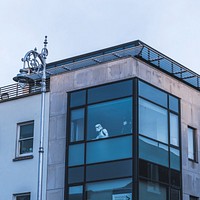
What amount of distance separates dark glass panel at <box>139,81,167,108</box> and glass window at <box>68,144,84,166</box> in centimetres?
322

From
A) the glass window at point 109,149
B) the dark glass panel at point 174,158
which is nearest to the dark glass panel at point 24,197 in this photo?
the glass window at point 109,149

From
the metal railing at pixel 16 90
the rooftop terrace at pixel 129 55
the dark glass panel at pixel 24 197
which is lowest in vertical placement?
the dark glass panel at pixel 24 197

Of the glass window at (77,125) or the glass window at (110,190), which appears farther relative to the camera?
the glass window at (77,125)

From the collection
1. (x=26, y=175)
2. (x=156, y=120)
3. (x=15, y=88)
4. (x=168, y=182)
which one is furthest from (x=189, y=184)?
(x=15, y=88)

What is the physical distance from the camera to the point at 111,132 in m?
22.4

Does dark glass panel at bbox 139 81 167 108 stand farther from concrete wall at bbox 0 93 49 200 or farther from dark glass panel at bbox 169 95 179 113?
concrete wall at bbox 0 93 49 200

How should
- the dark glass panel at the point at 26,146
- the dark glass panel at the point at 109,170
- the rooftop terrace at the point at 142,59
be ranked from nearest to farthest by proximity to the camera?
the dark glass panel at the point at 109,170
the rooftop terrace at the point at 142,59
the dark glass panel at the point at 26,146

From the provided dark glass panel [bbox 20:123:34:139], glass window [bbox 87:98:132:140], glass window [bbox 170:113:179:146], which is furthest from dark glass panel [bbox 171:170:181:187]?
dark glass panel [bbox 20:123:34:139]

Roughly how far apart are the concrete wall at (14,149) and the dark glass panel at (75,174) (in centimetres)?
142

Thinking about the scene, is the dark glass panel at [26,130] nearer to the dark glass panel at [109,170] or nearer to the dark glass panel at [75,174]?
the dark glass panel at [75,174]

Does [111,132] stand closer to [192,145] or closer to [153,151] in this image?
[153,151]

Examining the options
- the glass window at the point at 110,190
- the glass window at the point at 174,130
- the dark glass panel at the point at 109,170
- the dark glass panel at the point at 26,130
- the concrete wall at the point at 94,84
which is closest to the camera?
the glass window at the point at 110,190

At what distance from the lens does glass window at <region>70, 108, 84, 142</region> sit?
921 inches

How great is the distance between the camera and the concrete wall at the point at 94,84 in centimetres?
2300
